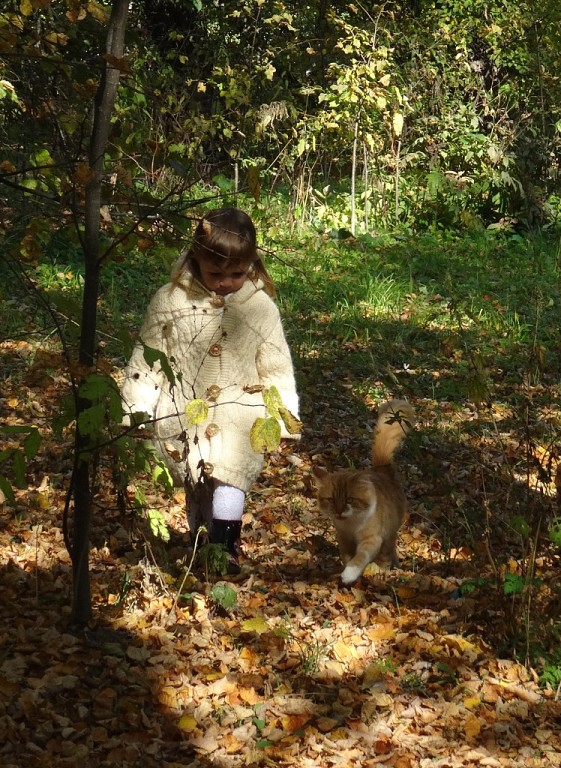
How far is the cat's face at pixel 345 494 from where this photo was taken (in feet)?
15.0

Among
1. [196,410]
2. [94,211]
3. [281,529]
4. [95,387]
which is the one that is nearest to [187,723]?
[196,410]

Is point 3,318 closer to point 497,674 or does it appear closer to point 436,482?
point 436,482

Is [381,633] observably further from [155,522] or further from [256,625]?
[155,522]

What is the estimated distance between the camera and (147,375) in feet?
13.6

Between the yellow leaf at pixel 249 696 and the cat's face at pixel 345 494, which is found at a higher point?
the cat's face at pixel 345 494

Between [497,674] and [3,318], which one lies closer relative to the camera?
[497,674]

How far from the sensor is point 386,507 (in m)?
4.68

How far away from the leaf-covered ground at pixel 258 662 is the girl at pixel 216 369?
1.32 feet

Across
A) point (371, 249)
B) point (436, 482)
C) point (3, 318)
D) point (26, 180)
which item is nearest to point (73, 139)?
point (26, 180)

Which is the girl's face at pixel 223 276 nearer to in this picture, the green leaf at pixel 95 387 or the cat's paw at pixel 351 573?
the green leaf at pixel 95 387

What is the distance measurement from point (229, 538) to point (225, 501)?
0.19m

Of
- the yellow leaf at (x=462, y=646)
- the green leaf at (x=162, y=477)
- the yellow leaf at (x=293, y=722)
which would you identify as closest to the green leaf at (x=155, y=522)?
the green leaf at (x=162, y=477)

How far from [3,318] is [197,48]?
685 cm

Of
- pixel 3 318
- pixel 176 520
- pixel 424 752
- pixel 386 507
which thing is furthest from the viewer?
pixel 3 318
